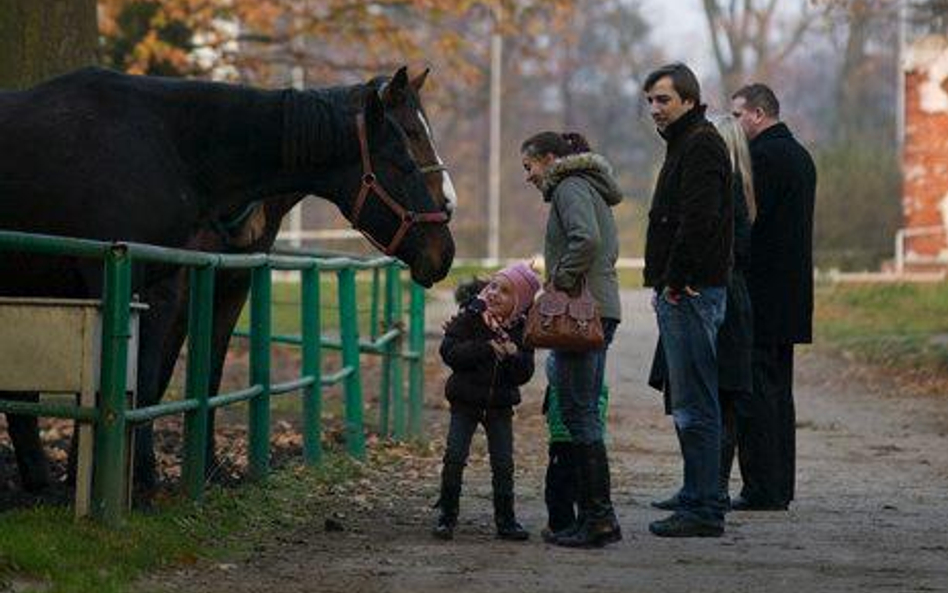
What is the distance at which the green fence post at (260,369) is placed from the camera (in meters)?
11.2

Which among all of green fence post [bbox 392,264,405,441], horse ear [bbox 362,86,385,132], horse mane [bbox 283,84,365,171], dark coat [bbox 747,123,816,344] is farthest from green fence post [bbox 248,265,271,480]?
green fence post [bbox 392,264,405,441]

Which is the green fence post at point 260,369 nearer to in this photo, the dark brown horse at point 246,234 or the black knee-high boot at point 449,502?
the dark brown horse at point 246,234

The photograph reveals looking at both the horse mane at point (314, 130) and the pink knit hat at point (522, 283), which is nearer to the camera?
the pink knit hat at point (522, 283)

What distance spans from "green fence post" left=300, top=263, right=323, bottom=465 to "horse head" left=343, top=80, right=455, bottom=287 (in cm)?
164

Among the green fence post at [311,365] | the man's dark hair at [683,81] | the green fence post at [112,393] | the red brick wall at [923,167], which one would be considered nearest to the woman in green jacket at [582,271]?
the man's dark hair at [683,81]

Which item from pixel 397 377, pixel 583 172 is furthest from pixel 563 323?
pixel 397 377

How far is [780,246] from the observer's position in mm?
11570

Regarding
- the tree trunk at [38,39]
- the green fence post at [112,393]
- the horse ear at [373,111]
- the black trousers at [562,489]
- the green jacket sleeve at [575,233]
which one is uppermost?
the tree trunk at [38,39]

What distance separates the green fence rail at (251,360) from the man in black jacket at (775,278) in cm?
217

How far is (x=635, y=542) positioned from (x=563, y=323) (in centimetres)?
94

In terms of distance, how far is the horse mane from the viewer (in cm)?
1074

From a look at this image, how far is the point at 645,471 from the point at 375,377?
27.6 ft

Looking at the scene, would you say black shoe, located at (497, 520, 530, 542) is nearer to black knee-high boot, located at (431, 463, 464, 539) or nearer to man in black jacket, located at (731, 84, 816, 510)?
black knee-high boot, located at (431, 463, 464, 539)

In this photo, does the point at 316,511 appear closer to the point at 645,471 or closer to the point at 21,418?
the point at 21,418
